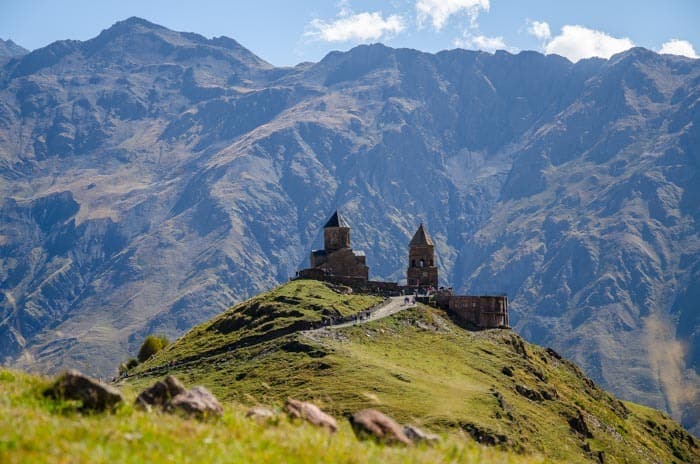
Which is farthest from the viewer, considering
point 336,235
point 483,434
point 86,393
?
point 336,235

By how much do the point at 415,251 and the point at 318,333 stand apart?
4624 cm

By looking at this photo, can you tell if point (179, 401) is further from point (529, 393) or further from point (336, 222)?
point (336, 222)

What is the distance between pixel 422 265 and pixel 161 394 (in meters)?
106

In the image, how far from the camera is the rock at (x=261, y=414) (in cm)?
2423

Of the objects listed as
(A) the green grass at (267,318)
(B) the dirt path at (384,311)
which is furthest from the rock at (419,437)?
(A) the green grass at (267,318)

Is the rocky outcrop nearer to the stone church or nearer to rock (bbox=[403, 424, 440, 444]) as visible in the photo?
rock (bbox=[403, 424, 440, 444])

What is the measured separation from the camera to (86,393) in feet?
76.0

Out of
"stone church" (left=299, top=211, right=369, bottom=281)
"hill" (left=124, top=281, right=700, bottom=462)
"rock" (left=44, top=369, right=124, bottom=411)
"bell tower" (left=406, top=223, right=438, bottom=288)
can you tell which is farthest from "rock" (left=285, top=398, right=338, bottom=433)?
"bell tower" (left=406, top=223, right=438, bottom=288)

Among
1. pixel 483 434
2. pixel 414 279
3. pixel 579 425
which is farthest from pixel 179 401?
pixel 414 279

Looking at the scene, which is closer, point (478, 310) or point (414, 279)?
point (478, 310)

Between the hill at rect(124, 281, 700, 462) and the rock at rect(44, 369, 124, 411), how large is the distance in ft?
104

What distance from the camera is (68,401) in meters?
23.2

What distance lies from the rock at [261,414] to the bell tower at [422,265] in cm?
10293

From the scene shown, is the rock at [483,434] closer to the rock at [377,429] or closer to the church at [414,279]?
the rock at [377,429]
